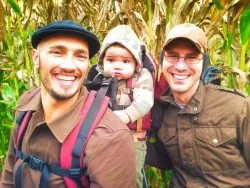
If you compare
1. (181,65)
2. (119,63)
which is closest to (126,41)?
(119,63)

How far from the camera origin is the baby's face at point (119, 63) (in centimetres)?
220

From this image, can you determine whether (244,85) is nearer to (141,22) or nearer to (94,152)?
(141,22)

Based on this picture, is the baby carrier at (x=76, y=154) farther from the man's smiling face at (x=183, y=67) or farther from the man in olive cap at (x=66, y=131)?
the man's smiling face at (x=183, y=67)

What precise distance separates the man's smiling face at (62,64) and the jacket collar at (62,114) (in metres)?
0.05

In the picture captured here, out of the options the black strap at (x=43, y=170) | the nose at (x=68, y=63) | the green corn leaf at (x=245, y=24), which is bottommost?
the black strap at (x=43, y=170)

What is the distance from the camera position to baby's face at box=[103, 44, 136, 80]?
220cm

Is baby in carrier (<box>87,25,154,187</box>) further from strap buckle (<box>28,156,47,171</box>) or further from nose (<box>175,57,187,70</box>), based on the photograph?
strap buckle (<box>28,156,47,171</box>)

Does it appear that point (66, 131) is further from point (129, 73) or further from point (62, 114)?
point (129, 73)

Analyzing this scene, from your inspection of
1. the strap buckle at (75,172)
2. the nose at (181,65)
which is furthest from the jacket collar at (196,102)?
the strap buckle at (75,172)

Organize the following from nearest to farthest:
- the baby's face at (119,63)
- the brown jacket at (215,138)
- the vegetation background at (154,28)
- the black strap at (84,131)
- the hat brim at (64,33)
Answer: the black strap at (84,131) < the hat brim at (64,33) < the brown jacket at (215,138) < the baby's face at (119,63) < the vegetation background at (154,28)

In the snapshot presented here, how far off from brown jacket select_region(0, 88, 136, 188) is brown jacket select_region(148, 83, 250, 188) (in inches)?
19.7

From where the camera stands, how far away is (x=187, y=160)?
207cm

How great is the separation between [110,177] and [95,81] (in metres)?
0.67

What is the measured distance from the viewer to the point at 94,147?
153cm
